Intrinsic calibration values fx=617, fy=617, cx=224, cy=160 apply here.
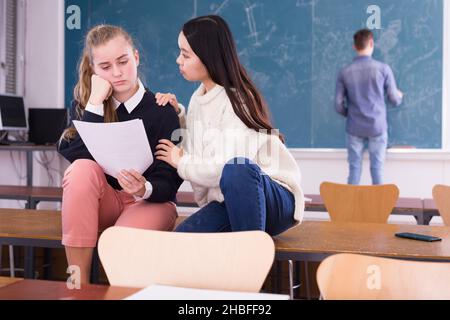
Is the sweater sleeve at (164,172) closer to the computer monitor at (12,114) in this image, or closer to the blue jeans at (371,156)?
the blue jeans at (371,156)

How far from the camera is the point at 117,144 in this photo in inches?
75.1

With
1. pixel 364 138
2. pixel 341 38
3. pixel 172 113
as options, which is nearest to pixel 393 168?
pixel 364 138

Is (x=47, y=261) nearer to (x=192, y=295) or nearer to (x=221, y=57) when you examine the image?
(x=221, y=57)

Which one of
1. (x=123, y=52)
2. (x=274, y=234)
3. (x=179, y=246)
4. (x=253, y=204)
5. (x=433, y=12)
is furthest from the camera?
(x=433, y=12)

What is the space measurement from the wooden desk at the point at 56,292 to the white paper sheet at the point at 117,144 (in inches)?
33.5

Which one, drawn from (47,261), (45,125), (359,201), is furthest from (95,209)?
(45,125)

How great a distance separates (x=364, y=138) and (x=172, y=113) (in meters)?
3.47

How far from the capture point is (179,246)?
117 cm

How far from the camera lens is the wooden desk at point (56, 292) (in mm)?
956

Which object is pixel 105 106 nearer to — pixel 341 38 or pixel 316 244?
pixel 316 244

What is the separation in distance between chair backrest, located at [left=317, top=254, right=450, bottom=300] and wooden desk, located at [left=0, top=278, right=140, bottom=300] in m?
0.33

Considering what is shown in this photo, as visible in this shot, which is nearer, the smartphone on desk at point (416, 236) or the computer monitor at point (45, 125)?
the smartphone on desk at point (416, 236)

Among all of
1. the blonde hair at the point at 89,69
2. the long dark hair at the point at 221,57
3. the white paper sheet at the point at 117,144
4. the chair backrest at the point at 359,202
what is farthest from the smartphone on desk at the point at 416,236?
the blonde hair at the point at 89,69

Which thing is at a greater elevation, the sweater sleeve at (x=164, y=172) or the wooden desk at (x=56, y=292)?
the sweater sleeve at (x=164, y=172)
